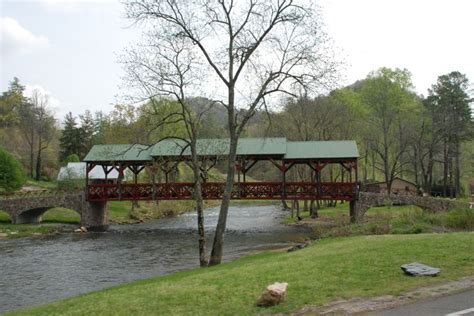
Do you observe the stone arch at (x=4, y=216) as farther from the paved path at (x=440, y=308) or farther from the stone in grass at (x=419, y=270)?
the paved path at (x=440, y=308)

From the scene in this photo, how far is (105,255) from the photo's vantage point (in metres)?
22.6

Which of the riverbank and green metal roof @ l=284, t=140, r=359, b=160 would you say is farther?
green metal roof @ l=284, t=140, r=359, b=160

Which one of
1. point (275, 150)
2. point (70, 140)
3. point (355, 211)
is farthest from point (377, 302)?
point (70, 140)

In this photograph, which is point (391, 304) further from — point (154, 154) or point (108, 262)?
point (154, 154)

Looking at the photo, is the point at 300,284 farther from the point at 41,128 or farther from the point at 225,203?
the point at 41,128

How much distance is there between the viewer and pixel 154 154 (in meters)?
33.7

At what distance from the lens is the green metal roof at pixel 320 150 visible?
3231 centimetres

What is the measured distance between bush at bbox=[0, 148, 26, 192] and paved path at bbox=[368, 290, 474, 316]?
35739 millimetres

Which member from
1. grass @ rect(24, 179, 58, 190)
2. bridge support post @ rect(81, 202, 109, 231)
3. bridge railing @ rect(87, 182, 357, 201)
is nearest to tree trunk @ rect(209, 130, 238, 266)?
bridge railing @ rect(87, 182, 357, 201)

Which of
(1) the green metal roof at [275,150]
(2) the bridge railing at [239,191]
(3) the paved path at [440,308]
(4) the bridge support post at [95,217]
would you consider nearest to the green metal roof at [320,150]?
(1) the green metal roof at [275,150]

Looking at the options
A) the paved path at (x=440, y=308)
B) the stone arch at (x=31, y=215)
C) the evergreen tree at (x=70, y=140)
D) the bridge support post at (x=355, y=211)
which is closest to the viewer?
the paved path at (x=440, y=308)

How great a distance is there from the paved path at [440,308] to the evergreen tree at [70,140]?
6094 cm

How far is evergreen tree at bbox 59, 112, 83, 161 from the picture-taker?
208 ft

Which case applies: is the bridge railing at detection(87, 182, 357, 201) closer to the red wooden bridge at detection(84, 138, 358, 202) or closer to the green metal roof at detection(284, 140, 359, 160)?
the red wooden bridge at detection(84, 138, 358, 202)
